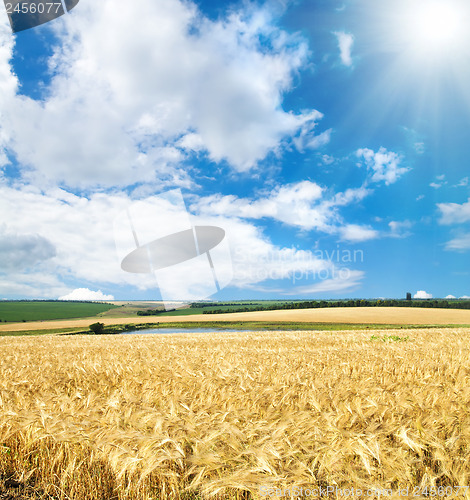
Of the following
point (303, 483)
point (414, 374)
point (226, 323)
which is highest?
point (303, 483)

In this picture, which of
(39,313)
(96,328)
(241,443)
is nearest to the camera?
(241,443)

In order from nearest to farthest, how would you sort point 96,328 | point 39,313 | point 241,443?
point 241,443 → point 96,328 → point 39,313

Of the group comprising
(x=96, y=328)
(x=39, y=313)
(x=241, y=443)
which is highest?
(x=241, y=443)

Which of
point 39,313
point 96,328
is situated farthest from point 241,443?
point 39,313

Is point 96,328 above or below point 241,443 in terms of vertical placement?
below

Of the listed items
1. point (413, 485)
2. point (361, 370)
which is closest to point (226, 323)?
point (361, 370)

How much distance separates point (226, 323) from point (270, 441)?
72394 millimetres

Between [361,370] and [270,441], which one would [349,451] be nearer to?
[270,441]

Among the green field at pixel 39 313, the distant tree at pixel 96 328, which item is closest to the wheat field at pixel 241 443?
the distant tree at pixel 96 328

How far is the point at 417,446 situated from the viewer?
2719 millimetres

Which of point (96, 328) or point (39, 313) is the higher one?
point (39, 313)

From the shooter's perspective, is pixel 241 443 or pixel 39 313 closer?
pixel 241 443

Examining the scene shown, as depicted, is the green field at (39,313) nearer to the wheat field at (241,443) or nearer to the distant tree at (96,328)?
the distant tree at (96,328)

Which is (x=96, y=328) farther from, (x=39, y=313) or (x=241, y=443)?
(x=39, y=313)
